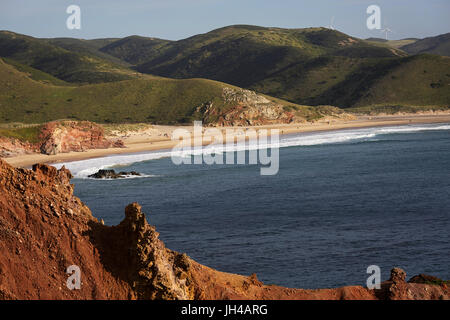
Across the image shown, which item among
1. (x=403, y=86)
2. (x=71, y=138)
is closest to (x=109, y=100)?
(x=71, y=138)

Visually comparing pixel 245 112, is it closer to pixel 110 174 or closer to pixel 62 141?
pixel 62 141

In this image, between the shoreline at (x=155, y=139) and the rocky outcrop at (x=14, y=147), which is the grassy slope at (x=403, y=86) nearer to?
the shoreline at (x=155, y=139)

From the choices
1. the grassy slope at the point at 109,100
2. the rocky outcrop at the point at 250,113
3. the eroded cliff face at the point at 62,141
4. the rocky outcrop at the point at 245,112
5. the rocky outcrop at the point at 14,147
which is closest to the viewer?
the rocky outcrop at the point at 14,147

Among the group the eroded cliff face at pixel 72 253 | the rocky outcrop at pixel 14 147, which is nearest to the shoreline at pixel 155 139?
the rocky outcrop at pixel 14 147

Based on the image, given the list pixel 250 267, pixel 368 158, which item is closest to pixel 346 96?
pixel 368 158

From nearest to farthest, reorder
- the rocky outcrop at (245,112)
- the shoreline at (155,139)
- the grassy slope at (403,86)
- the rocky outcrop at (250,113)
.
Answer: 1. the shoreline at (155,139)
2. the rocky outcrop at (245,112)
3. the rocky outcrop at (250,113)
4. the grassy slope at (403,86)

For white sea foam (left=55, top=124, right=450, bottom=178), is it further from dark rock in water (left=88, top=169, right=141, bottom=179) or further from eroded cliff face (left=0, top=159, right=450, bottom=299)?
eroded cliff face (left=0, top=159, right=450, bottom=299)
